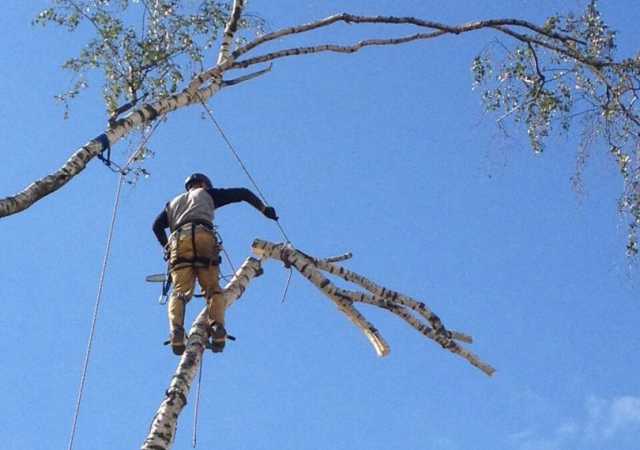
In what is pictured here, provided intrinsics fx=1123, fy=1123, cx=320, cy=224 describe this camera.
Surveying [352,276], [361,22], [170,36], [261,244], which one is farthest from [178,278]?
[170,36]

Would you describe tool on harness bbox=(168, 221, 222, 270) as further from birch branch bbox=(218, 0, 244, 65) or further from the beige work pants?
birch branch bbox=(218, 0, 244, 65)

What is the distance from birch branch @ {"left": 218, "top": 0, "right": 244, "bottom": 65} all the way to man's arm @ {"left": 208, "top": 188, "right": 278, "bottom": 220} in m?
1.09

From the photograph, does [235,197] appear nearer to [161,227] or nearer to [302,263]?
[161,227]

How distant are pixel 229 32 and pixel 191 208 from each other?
1.79 metres

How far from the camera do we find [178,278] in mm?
8148

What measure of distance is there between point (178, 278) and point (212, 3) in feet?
14.3

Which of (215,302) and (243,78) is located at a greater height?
(243,78)

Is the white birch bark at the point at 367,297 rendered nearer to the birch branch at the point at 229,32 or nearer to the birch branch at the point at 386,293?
the birch branch at the point at 386,293

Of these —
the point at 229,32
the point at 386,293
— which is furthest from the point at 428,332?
the point at 229,32

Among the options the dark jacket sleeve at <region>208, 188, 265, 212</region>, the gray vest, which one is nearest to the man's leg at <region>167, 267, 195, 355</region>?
the gray vest

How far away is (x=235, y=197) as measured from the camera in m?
8.72

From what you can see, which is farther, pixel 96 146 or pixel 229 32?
pixel 229 32

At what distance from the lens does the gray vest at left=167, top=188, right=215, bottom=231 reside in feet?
27.6

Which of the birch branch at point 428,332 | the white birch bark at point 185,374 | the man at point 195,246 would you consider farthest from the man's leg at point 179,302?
the birch branch at point 428,332
